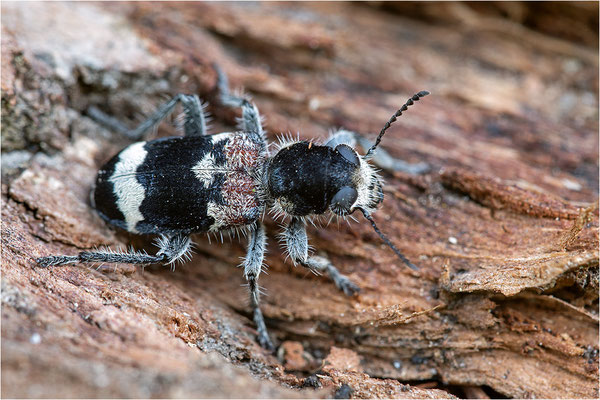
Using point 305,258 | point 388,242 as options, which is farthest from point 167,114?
point 388,242

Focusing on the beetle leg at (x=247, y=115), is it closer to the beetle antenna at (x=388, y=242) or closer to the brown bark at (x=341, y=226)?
the brown bark at (x=341, y=226)

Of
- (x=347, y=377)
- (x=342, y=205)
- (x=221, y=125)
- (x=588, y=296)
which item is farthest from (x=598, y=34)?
(x=347, y=377)

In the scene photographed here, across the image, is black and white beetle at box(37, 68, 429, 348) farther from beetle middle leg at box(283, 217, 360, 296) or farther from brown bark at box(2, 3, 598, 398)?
brown bark at box(2, 3, 598, 398)

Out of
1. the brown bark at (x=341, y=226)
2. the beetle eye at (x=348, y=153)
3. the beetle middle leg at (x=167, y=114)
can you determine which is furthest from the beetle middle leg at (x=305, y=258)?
the beetle middle leg at (x=167, y=114)

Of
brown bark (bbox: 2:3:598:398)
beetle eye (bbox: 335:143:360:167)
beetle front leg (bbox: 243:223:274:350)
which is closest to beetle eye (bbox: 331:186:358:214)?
beetle eye (bbox: 335:143:360:167)

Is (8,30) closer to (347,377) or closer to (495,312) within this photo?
(347,377)
